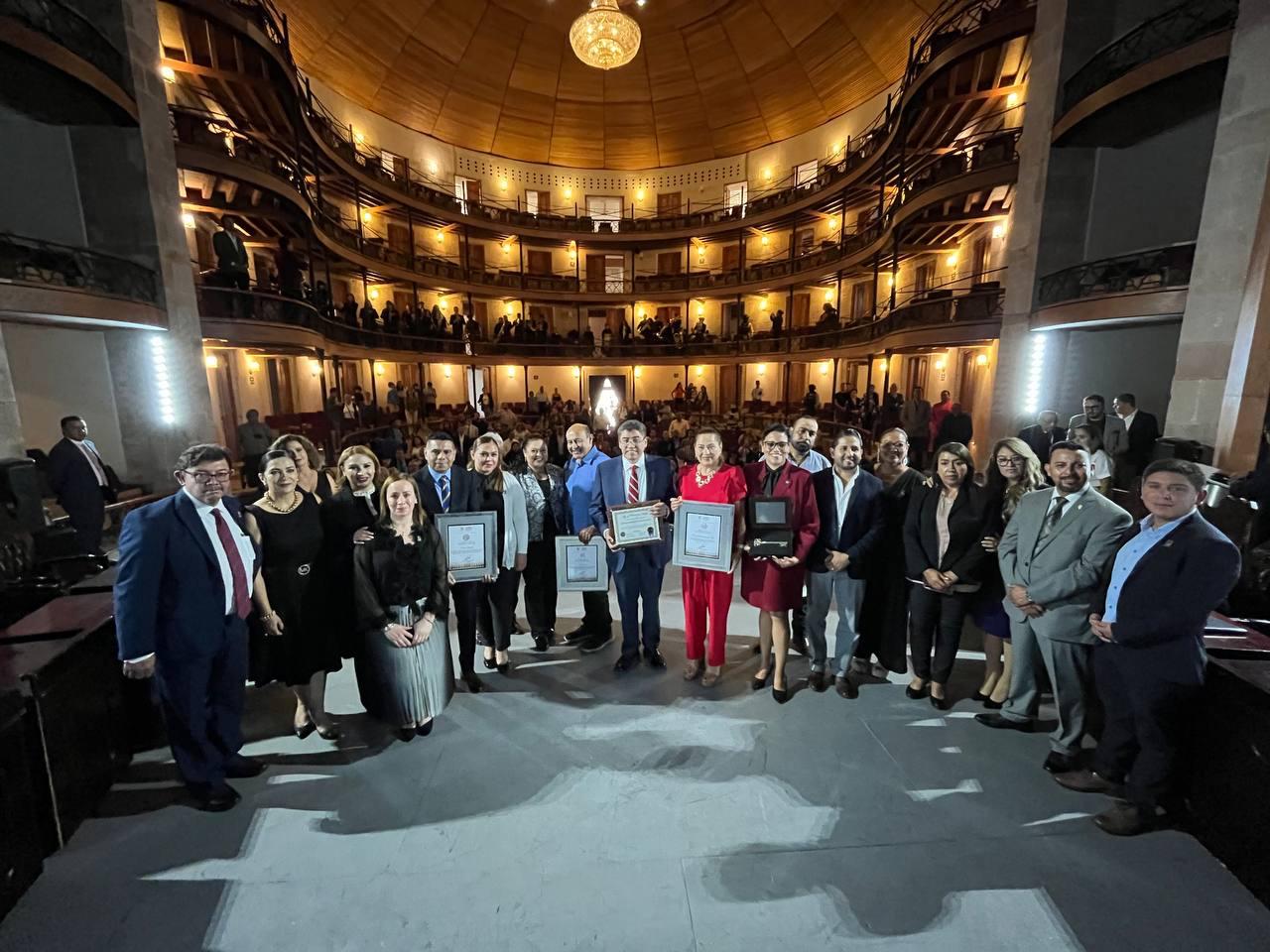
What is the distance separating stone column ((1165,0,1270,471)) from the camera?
6434 mm

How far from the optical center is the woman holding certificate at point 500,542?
14.3 feet

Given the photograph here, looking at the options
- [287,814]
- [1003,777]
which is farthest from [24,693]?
[1003,777]

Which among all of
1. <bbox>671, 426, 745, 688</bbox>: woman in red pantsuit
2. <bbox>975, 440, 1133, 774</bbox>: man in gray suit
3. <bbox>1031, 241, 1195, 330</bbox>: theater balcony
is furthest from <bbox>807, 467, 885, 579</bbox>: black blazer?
<bbox>1031, 241, 1195, 330</bbox>: theater balcony

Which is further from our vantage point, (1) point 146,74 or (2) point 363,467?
(1) point 146,74

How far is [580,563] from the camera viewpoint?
4766 millimetres

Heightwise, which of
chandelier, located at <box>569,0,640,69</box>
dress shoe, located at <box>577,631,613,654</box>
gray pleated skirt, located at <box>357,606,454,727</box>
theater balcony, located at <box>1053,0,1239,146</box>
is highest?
chandelier, located at <box>569,0,640,69</box>

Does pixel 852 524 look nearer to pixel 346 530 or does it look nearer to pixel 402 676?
pixel 402 676

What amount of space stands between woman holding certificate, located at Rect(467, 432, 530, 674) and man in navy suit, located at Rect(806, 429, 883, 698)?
236cm

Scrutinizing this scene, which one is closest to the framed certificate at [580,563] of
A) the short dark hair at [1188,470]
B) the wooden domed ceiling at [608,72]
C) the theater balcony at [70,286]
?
the short dark hair at [1188,470]

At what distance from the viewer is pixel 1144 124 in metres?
9.73

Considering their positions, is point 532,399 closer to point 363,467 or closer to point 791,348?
point 791,348

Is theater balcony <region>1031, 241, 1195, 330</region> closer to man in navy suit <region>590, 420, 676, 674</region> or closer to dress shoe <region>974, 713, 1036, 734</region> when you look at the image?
dress shoe <region>974, 713, 1036, 734</region>

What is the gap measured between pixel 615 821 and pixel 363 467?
9.36ft

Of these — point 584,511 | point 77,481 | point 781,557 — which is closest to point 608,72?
point 77,481
